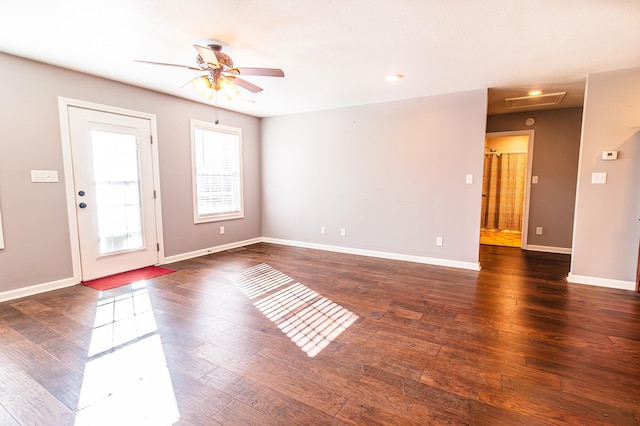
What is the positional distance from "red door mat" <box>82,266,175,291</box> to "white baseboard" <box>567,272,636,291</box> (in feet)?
Result: 17.1

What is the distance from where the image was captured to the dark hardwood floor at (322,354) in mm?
1617

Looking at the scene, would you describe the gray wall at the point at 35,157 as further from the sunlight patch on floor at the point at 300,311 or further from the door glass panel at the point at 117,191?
the sunlight patch on floor at the point at 300,311

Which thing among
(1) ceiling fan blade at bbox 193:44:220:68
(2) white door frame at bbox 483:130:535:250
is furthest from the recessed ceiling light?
(2) white door frame at bbox 483:130:535:250

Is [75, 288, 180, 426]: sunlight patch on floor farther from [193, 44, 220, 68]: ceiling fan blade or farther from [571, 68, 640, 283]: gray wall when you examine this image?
[571, 68, 640, 283]: gray wall

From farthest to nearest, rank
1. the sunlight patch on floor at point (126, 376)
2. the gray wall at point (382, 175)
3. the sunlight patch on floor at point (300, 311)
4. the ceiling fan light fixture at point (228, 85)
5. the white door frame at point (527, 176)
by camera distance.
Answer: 1. the white door frame at point (527, 176)
2. the gray wall at point (382, 175)
3. the ceiling fan light fixture at point (228, 85)
4. the sunlight patch on floor at point (300, 311)
5. the sunlight patch on floor at point (126, 376)

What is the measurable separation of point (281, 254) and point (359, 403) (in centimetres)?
356

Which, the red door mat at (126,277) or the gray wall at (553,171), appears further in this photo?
the gray wall at (553,171)

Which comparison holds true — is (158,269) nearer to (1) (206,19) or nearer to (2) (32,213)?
(2) (32,213)

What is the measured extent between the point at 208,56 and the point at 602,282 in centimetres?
495

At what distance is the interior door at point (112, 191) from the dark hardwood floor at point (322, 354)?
2.06 ft

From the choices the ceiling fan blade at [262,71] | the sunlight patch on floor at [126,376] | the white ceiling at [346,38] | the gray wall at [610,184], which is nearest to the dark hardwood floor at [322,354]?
the sunlight patch on floor at [126,376]

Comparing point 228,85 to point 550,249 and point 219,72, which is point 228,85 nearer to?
point 219,72

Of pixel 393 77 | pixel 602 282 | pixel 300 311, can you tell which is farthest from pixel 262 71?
pixel 602 282

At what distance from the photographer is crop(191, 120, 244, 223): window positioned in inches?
192
